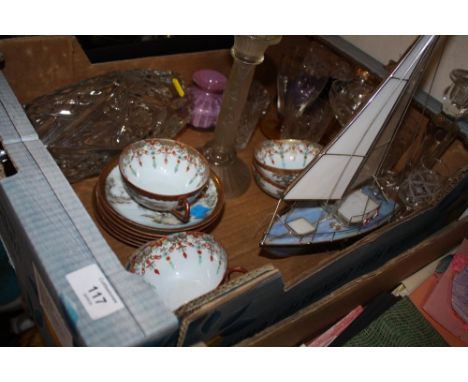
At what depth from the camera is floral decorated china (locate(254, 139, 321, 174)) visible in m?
0.92

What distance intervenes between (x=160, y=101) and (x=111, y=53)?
137 mm

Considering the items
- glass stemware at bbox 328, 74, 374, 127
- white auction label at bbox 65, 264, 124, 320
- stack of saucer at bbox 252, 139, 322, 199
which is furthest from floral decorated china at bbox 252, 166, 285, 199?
white auction label at bbox 65, 264, 124, 320

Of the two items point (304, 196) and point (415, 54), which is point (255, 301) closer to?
point (304, 196)

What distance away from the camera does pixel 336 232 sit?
0.76m

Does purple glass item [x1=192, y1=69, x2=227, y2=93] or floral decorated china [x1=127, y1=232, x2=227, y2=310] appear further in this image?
purple glass item [x1=192, y1=69, x2=227, y2=93]

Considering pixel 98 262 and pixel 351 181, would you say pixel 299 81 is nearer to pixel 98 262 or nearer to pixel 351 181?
pixel 351 181

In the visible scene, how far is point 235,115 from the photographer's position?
2.81 ft

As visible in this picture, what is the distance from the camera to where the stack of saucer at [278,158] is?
0.86 meters

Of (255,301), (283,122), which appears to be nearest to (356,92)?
(283,122)

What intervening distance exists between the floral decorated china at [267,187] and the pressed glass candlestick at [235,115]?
0.03 metres

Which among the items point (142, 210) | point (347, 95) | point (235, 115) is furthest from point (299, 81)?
point (142, 210)

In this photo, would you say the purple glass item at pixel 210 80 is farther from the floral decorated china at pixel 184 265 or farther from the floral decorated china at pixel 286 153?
the floral decorated china at pixel 184 265

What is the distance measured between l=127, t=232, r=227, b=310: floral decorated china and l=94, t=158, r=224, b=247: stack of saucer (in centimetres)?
2

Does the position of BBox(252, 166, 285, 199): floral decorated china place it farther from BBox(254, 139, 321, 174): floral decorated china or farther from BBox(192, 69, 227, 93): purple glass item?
BBox(192, 69, 227, 93): purple glass item
